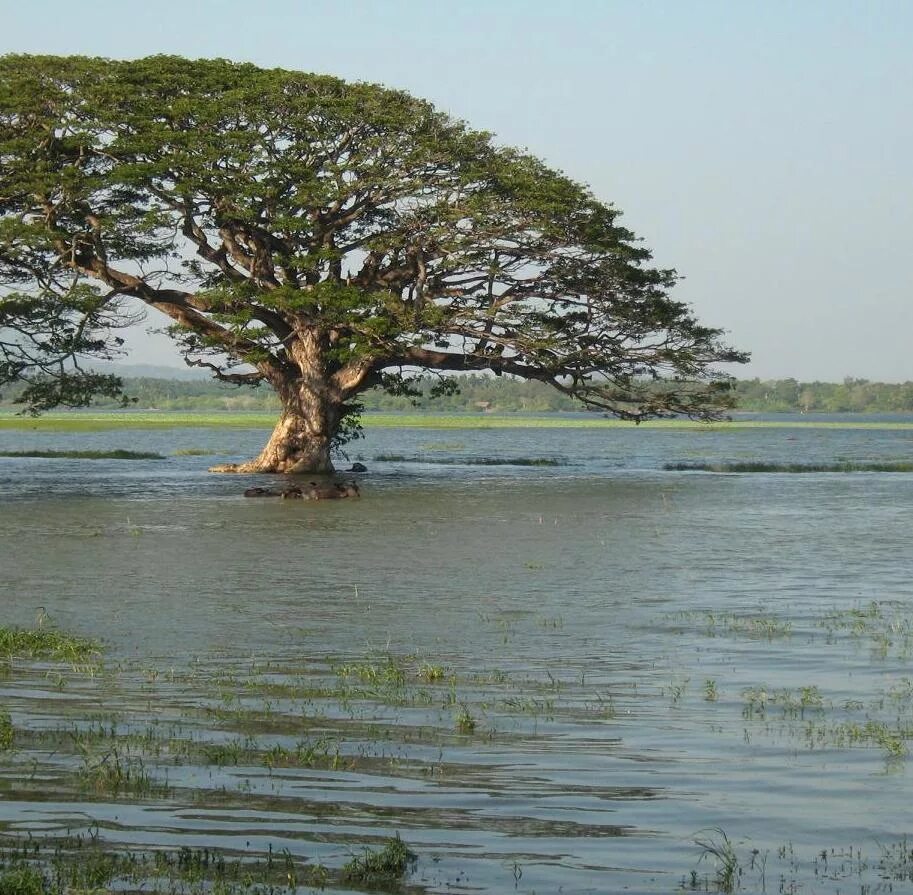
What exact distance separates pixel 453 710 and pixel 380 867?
12.0 feet

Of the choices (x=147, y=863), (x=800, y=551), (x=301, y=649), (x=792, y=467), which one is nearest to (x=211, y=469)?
(x=792, y=467)

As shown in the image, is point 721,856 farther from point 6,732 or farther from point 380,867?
point 6,732

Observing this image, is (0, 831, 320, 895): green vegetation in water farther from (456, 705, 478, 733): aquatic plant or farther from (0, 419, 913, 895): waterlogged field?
(456, 705, 478, 733): aquatic plant

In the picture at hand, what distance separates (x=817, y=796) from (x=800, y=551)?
47.4 feet

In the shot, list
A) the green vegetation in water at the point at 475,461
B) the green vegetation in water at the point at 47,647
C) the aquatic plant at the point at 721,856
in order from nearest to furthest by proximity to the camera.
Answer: the aquatic plant at the point at 721,856
the green vegetation in water at the point at 47,647
the green vegetation in water at the point at 475,461

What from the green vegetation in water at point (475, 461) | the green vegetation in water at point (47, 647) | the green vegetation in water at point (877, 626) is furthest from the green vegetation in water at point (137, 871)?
the green vegetation in water at point (475, 461)

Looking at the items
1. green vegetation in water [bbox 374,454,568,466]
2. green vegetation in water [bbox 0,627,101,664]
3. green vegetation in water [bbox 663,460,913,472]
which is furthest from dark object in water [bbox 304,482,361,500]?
green vegetation in water [bbox 0,627,101,664]

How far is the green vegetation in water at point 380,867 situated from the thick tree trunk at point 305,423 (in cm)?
3264

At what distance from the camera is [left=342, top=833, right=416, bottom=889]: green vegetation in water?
6.40 meters

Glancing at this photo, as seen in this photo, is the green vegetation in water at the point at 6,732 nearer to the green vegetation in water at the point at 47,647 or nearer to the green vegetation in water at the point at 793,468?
the green vegetation in water at the point at 47,647

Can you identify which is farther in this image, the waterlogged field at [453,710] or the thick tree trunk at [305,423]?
the thick tree trunk at [305,423]

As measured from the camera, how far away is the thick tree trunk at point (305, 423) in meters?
39.1

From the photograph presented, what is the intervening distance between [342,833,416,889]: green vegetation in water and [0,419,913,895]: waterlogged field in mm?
16

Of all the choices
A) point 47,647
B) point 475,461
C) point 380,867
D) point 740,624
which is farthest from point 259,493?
point 380,867
